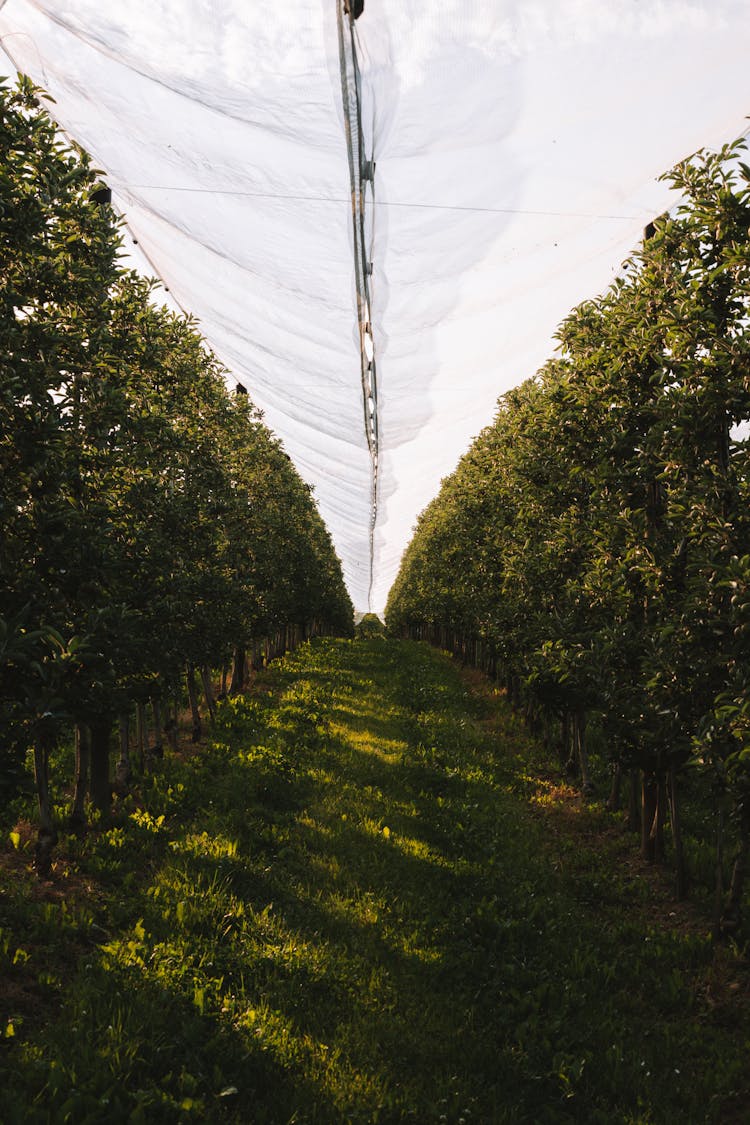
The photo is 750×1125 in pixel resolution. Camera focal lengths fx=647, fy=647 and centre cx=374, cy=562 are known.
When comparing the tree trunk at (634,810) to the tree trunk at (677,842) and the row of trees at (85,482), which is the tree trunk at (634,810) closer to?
the tree trunk at (677,842)

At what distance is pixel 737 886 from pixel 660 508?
176 inches

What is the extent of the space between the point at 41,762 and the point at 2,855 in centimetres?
193

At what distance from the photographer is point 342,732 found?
1577 cm

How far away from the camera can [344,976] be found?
238 inches

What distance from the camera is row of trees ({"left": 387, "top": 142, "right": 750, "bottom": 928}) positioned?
5707mm

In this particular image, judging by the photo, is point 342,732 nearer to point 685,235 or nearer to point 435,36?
point 685,235

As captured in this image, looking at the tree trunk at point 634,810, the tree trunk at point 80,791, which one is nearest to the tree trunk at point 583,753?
the tree trunk at point 634,810

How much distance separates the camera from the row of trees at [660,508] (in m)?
5.71

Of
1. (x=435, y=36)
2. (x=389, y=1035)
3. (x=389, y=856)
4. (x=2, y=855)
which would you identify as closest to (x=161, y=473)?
(x=2, y=855)

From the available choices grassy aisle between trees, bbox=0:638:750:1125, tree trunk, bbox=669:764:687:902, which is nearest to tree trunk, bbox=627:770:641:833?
grassy aisle between trees, bbox=0:638:750:1125

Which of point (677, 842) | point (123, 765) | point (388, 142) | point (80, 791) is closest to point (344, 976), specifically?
point (677, 842)

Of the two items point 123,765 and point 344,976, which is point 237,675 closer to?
point 123,765

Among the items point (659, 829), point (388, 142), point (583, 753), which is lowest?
point (659, 829)

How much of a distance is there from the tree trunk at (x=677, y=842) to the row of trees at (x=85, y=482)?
21.8ft
